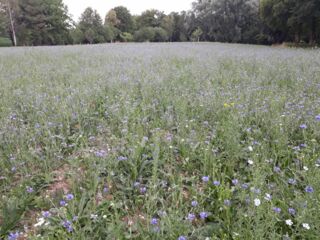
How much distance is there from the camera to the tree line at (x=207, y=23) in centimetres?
2670

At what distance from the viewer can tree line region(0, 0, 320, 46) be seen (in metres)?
26.7

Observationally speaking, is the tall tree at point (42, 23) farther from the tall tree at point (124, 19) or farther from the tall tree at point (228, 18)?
the tall tree at point (228, 18)

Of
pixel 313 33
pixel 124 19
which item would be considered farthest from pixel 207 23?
pixel 124 19

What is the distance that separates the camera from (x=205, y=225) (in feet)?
6.46

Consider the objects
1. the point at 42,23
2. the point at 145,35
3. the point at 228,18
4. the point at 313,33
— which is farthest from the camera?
the point at 145,35

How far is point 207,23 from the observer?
38062 mm

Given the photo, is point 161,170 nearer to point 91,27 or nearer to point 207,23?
point 207,23

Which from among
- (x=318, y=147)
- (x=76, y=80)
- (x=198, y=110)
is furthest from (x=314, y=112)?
(x=76, y=80)

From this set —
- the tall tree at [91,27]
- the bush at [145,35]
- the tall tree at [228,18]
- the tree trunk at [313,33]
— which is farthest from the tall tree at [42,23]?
the tree trunk at [313,33]

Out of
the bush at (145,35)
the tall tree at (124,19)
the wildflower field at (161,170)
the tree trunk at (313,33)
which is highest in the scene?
the tall tree at (124,19)

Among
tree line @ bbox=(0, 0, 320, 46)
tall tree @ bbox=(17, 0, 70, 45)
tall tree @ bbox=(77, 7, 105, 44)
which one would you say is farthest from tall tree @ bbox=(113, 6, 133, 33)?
tall tree @ bbox=(17, 0, 70, 45)

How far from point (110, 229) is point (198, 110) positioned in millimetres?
2631

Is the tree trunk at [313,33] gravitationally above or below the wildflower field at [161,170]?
above

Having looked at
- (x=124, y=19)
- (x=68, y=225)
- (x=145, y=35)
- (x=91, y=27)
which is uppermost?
(x=124, y=19)
